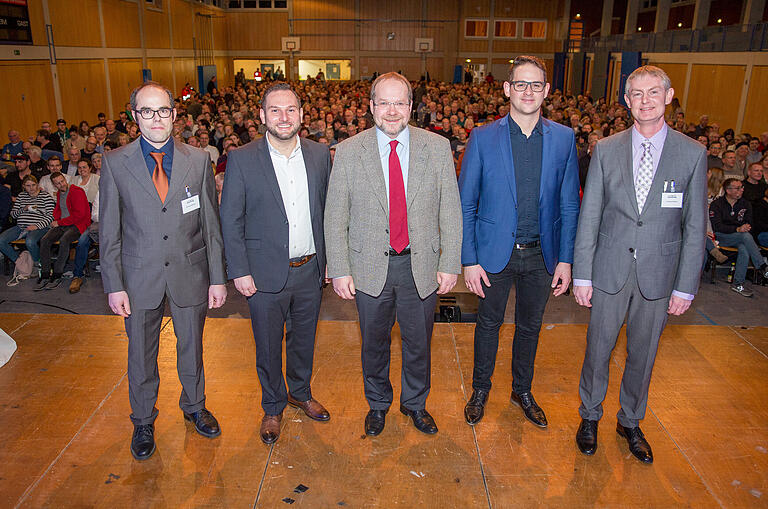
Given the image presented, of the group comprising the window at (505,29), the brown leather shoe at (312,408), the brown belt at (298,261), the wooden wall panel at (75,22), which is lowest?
the brown leather shoe at (312,408)

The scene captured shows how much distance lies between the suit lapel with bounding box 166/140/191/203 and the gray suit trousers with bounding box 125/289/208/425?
0.52 m

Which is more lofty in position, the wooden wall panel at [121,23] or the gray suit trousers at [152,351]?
the wooden wall panel at [121,23]

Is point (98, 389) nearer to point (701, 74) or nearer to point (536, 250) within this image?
point (536, 250)

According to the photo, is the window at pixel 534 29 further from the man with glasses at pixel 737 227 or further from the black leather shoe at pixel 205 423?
the black leather shoe at pixel 205 423

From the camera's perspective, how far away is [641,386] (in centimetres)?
275

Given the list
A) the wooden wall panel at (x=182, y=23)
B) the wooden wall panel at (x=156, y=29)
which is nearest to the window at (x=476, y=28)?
the wooden wall panel at (x=182, y=23)

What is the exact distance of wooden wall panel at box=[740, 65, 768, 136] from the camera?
12.7m

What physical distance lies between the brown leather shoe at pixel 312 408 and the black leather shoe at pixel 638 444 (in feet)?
5.21

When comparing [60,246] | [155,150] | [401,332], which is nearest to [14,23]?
[60,246]

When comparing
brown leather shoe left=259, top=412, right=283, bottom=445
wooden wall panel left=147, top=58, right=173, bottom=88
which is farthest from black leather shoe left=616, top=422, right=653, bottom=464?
wooden wall panel left=147, top=58, right=173, bottom=88

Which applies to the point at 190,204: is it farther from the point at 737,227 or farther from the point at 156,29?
the point at 156,29

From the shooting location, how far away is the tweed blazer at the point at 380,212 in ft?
8.52

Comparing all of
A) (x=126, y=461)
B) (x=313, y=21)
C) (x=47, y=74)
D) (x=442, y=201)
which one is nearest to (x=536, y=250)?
(x=442, y=201)

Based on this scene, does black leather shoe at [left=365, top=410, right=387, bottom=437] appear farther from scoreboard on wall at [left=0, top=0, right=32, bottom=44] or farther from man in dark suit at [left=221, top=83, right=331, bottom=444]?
scoreboard on wall at [left=0, top=0, right=32, bottom=44]
